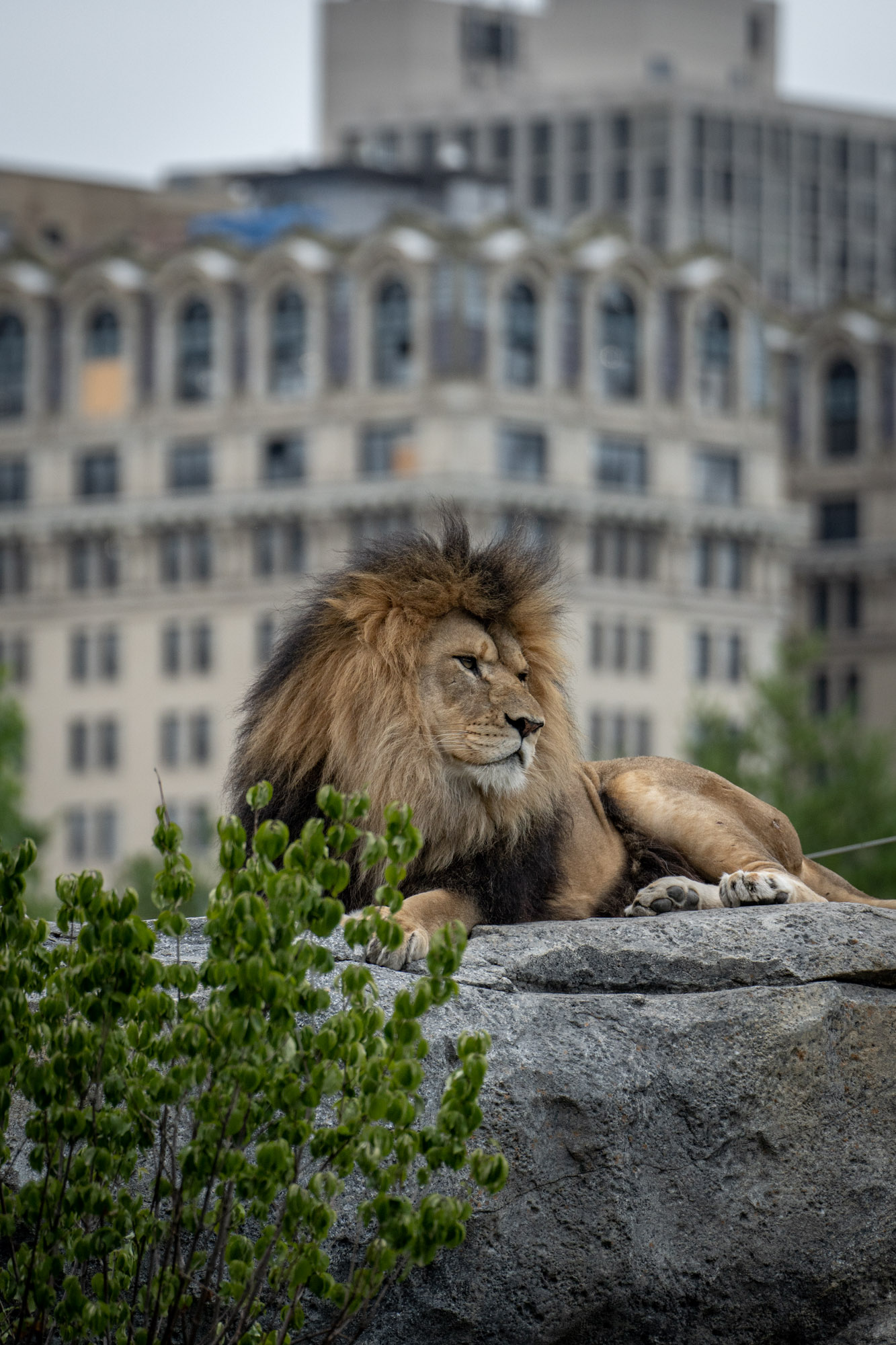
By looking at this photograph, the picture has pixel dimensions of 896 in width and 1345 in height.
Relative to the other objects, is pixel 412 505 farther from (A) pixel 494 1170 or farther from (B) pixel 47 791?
(A) pixel 494 1170

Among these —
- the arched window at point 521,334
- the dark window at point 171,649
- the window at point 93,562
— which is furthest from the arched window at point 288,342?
the dark window at point 171,649

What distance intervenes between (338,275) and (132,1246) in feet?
276

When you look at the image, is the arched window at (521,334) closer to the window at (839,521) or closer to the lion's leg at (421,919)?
the window at (839,521)

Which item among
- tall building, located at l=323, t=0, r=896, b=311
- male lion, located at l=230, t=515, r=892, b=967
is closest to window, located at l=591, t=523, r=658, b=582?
tall building, located at l=323, t=0, r=896, b=311

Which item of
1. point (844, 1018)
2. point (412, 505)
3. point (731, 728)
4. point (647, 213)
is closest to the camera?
point (844, 1018)

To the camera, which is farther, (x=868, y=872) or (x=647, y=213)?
(x=647, y=213)

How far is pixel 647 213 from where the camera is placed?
465 ft

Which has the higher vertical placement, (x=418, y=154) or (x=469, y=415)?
(x=418, y=154)

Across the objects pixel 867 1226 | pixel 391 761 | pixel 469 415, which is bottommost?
pixel 867 1226

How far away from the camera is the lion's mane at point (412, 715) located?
31.3 ft

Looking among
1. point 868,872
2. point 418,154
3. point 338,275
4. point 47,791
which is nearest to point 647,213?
point 418,154

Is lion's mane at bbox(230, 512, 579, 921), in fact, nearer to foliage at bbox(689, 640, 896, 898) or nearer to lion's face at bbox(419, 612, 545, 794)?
lion's face at bbox(419, 612, 545, 794)

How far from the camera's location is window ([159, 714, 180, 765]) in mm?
90500

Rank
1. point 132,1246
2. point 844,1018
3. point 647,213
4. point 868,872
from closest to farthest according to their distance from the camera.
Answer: point 132,1246, point 844,1018, point 868,872, point 647,213
